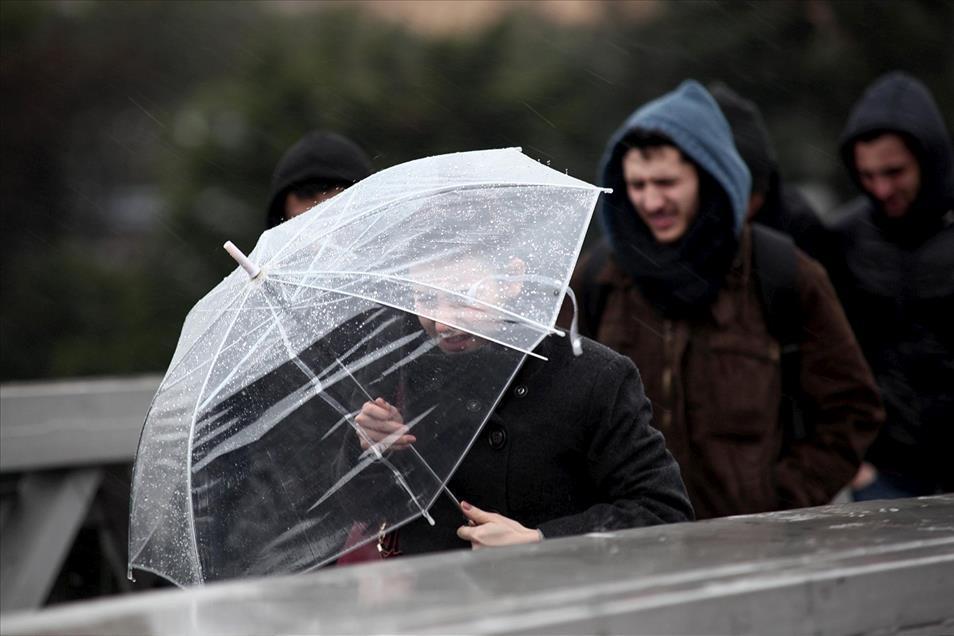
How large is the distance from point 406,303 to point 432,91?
30.0 ft

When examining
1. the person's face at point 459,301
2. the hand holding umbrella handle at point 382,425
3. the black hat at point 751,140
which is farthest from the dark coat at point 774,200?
the hand holding umbrella handle at point 382,425

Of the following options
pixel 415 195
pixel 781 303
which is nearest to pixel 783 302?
pixel 781 303

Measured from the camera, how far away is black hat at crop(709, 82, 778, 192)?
5.76 metres

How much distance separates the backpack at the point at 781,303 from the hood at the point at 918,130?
0.92 m

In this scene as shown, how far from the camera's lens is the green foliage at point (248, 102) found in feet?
38.1

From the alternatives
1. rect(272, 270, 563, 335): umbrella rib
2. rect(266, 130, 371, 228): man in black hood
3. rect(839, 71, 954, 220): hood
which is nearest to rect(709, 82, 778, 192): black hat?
rect(839, 71, 954, 220): hood

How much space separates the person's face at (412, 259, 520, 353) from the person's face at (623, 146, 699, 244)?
168 centimetres

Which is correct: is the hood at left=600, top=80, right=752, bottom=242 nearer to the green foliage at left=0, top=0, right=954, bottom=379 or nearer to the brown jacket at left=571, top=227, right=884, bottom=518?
the brown jacket at left=571, top=227, right=884, bottom=518

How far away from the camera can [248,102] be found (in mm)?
11438

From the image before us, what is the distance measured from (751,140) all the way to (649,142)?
4.33 feet

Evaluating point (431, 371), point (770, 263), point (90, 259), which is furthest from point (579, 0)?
point (431, 371)

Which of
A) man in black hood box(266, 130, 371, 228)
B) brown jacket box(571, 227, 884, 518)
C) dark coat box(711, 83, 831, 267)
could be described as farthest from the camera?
dark coat box(711, 83, 831, 267)

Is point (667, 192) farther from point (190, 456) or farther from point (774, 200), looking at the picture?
point (190, 456)

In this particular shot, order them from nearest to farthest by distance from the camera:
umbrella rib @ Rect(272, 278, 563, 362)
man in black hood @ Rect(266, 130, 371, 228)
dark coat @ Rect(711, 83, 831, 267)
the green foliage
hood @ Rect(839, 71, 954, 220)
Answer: umbrella rib @ Rect(272, 278, 563, 362) → man in black hood @ Rect(266, 130, 371, 228) → hood @ Rect(839, 71, 954, 220) → dark coat @ Rect(711, 83, 831, 267) → the green foliage
